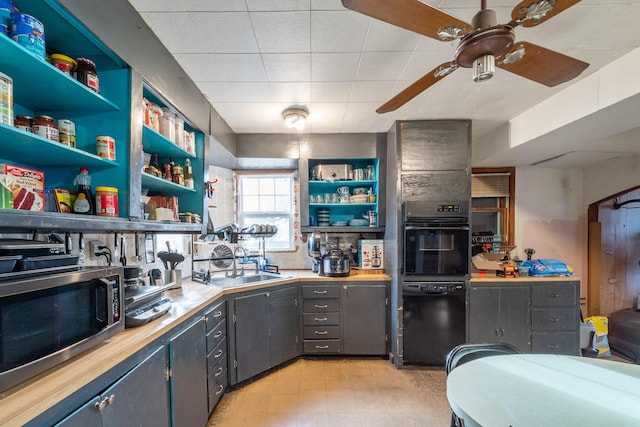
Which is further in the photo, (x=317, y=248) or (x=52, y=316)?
(x=317, y=248)

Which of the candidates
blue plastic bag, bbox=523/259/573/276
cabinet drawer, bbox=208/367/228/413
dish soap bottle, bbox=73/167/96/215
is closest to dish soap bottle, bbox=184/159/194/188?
dish soap bottle, bbox=73/167/96/215

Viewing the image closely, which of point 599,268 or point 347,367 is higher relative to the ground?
point 599,268

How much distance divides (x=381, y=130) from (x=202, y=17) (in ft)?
6.78

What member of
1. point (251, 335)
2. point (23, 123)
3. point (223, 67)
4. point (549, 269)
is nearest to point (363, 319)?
point (251, 335)

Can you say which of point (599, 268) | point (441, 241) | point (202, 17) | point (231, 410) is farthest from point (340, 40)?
point (599, 268)

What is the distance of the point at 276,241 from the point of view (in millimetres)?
3410

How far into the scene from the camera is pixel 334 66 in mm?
1754

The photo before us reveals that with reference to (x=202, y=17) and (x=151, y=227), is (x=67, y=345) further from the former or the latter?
(x=202, y=17)

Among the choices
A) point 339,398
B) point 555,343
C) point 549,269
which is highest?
point 549,269

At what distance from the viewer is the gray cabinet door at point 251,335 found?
221 centimetres

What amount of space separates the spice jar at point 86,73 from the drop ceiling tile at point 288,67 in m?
0.90

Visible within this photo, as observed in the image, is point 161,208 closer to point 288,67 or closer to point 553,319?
point 288,67

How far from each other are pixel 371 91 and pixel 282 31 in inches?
35.4

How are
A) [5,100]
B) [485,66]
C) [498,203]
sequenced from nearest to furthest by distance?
1. [5,100]
2. [485,66]
3. [498,203]
